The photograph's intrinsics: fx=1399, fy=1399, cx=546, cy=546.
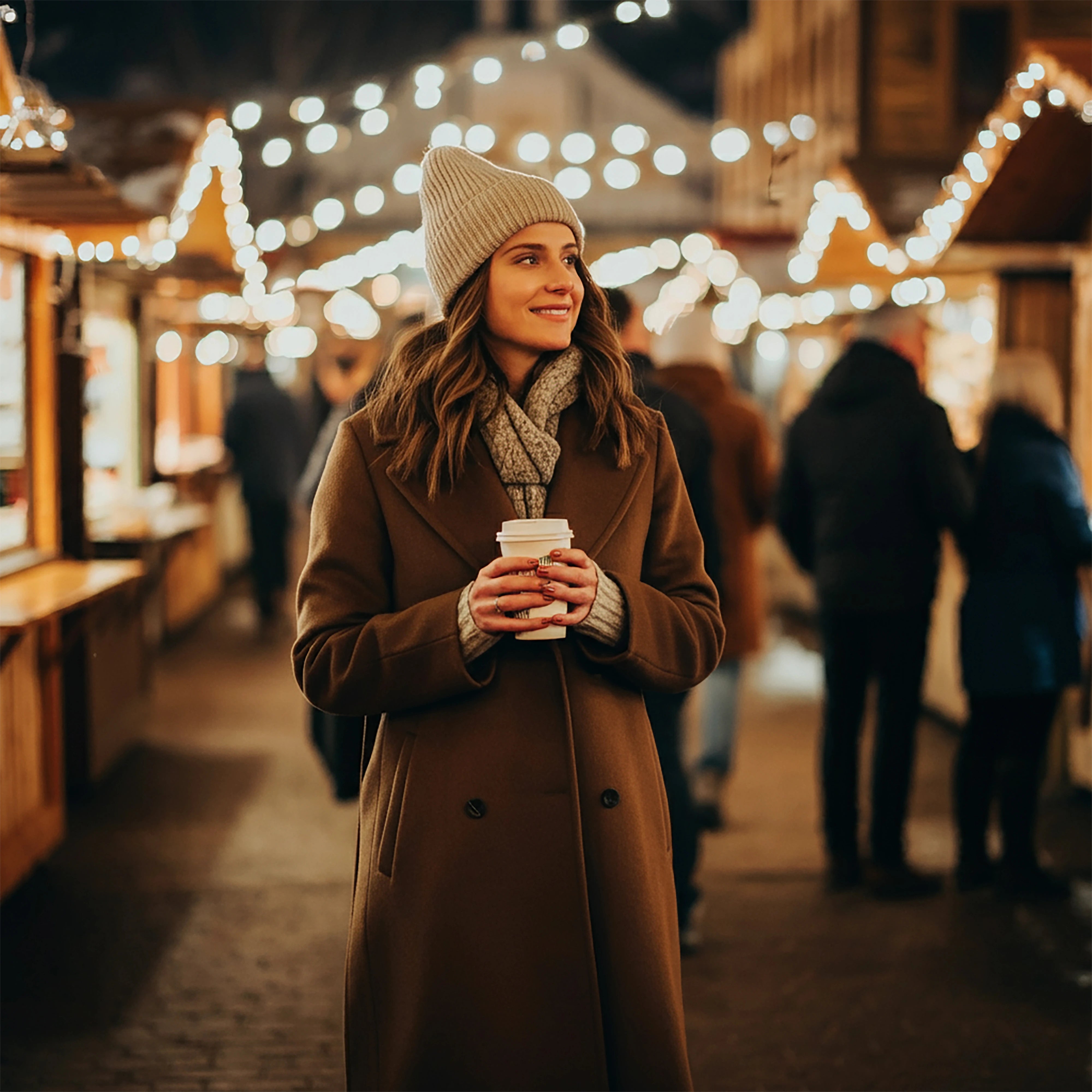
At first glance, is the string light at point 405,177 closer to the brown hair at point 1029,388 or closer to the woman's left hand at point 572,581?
the brown hair at point 1029,388

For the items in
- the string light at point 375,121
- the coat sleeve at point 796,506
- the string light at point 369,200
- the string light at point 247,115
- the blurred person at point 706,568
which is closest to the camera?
the blurred person at point 706,568

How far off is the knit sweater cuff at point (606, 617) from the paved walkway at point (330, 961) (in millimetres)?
1939

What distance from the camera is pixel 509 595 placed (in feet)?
7.10

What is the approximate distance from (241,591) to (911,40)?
9002 mm

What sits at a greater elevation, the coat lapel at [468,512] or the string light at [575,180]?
the string light at [575,180]

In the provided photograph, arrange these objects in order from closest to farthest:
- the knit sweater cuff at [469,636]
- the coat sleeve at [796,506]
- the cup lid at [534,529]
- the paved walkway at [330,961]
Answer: the cup lid at [534,529] < the knit sweater cuff at [469,636] < the paved walkway at [330,961] < the coat sleeve at [796,506]

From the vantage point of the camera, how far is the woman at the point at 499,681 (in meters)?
2.31

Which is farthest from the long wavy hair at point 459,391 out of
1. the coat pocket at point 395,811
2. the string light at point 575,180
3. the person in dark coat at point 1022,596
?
the string light at point 575,180

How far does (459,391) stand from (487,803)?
70 cm

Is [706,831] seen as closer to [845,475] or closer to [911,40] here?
[845,475]

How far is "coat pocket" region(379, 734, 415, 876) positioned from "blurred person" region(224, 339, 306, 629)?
9.39 metres

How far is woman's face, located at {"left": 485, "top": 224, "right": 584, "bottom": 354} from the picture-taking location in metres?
2.42

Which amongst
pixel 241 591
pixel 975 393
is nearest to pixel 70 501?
pixel 975 393

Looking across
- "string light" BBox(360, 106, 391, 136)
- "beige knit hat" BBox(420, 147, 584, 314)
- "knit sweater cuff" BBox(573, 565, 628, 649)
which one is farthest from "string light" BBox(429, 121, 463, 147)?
"knit sweater cuff" BBox(573, 565, 628, 649)
